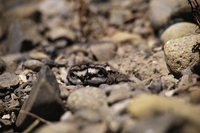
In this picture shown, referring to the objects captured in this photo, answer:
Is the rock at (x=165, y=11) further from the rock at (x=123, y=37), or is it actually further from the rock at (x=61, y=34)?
the rock at (x=61, y=34)

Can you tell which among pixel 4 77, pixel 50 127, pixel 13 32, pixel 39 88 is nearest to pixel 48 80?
pixel 39 88

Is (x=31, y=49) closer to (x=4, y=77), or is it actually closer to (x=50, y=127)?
(x=4, y=77)

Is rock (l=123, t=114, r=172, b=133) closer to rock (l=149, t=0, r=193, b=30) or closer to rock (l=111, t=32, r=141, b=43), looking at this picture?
rock (l=149, t=0, r=193, b=30)

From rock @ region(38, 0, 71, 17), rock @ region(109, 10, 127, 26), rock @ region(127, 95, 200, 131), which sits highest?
rock @ region(38, 0, 71, 17)

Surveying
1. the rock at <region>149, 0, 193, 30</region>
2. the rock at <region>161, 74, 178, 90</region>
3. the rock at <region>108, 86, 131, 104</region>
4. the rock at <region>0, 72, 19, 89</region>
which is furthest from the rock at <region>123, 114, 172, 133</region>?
the rock at <region>149, 0, 193, 30</region>

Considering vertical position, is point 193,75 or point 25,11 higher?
point 25,11
